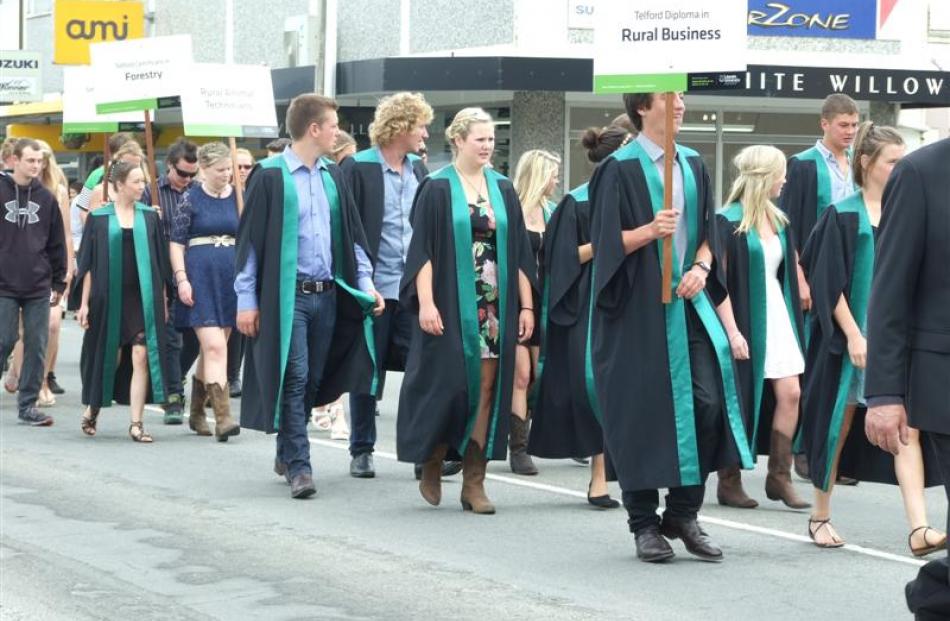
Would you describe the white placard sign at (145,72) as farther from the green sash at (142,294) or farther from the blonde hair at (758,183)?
the blonde hair at (758,183)

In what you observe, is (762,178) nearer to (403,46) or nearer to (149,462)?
(149,462)

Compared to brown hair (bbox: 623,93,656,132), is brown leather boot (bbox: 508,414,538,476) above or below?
below

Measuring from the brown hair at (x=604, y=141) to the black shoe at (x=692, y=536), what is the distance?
262 cm

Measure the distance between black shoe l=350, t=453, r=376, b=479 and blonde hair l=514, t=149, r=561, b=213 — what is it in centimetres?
→ 171

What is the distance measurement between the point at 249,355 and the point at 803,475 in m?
3.23

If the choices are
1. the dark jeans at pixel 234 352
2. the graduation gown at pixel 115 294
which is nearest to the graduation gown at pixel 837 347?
the graduation gown at pixel 115 294

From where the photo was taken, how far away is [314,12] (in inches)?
1160

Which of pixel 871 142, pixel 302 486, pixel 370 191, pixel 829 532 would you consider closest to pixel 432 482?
pixel 302 486

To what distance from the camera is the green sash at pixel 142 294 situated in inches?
510

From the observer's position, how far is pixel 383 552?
333 inches

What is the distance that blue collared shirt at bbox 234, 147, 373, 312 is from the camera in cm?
1014

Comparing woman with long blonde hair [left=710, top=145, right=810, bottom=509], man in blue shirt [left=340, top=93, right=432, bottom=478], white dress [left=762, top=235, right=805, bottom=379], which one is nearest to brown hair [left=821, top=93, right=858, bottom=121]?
woman with long blonde hair [left=710, top=145, right=810, bottom=509]

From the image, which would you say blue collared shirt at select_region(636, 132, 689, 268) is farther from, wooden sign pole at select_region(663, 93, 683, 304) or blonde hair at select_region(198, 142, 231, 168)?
blonde hair at select_region(198, 142, 231, 168)

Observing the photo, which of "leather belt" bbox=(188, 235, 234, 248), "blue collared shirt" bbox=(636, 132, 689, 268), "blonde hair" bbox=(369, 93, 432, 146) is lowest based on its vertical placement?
"leather belt" bbox=(188, 235, 234, 248)
